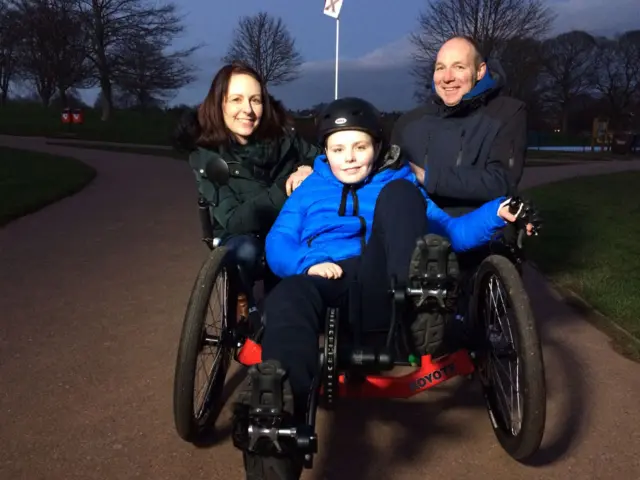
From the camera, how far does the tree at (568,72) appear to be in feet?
162

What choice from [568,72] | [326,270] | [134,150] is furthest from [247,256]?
[568,72]

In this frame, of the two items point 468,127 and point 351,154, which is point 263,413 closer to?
point 351,154

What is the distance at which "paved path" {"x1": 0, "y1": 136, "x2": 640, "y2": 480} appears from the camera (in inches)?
110

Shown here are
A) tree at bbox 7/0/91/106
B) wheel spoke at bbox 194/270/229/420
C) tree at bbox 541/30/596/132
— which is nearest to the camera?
wheel spoke at bbox 194/270/229/420

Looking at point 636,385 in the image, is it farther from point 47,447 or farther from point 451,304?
point 47,447

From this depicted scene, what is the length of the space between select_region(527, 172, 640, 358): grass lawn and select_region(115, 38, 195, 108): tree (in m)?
26.7

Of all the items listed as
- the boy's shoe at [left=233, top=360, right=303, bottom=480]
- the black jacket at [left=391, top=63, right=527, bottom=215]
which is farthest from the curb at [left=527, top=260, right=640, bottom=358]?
the boy's shoe at [left=233, top=360, right=303, bottom=480]

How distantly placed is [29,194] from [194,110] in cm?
683

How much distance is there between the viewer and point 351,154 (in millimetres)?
2951

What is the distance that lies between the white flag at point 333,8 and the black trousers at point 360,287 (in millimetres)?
12008

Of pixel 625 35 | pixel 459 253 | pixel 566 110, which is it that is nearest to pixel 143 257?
pixel 459 253

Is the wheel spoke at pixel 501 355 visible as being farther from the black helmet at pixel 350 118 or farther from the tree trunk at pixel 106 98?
the tree trunk at pixel 106 98

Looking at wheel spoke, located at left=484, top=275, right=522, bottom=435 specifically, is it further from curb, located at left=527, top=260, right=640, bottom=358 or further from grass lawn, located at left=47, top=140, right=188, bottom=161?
grass lawn, located at left=47, top=140, right=188, bottom=161

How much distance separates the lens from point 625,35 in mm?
51625
